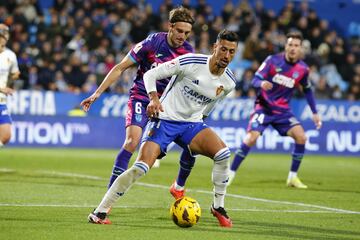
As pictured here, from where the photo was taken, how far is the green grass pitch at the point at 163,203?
8.20 metres

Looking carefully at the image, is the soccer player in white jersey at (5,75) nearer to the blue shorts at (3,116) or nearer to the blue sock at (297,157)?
the blue shorts at (3,116)

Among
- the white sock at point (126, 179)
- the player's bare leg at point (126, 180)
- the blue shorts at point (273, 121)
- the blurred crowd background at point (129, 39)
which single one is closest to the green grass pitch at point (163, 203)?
the player's bare leg at point (126, 180)

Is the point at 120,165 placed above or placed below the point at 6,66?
below

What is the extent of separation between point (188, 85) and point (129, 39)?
18165mm

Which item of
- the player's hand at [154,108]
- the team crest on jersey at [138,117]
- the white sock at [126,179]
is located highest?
the player's hand at [154,108]

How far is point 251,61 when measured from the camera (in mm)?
27234

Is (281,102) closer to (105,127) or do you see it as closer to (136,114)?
(136,114)

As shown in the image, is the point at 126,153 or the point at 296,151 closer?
the point at 126,153

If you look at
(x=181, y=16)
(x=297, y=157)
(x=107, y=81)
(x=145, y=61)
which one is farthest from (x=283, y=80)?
(x=107, y=81)

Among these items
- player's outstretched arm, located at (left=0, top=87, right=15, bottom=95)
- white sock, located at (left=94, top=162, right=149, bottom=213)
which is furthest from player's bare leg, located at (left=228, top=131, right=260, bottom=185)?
white sock, located at (left=94, top=162, right=149, bottom=213)

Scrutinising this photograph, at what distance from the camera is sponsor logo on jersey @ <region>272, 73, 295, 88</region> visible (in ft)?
48.0

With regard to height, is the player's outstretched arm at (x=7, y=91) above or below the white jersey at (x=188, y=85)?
below

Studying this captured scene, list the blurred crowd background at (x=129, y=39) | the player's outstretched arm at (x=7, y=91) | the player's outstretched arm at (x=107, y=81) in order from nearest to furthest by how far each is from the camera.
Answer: the player's outstretched arm at (x=107, y=81) → the player's outstretched arm at (x=7, y=91) → the blurred crowd background at (x=129, y=39)

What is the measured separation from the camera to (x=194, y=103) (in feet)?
29.6
